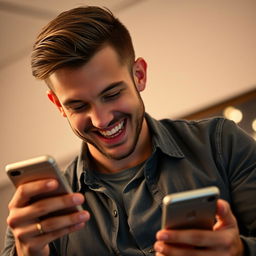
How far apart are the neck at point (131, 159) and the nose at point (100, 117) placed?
0.14 meters

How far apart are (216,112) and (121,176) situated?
0.82 metres

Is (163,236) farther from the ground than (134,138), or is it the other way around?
(134,138)

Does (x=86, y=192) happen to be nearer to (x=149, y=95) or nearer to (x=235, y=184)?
(x=235, y=184)

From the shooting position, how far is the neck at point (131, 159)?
1028mm

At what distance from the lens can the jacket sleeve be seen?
900 mm

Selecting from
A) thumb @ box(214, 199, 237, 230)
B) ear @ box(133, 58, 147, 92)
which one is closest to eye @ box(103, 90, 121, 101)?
ear @ box(133, 58, 147, 92)

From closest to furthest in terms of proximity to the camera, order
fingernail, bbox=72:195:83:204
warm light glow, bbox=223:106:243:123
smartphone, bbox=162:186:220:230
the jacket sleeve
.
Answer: smartphone, bbox=162:186:220:230 → fingernail, bbox=72:195:83:204 → the jacket sleeve → warm light glow, bbox=223:106:243:123

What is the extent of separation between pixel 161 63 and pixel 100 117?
35.9 inches

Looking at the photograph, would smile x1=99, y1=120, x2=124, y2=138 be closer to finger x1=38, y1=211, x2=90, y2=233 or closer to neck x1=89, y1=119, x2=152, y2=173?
neck x1=89, y1=119, x2=152, y2=173

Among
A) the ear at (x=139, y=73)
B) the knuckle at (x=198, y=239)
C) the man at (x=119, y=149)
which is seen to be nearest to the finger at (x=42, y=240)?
the man at (x=119, y=149)

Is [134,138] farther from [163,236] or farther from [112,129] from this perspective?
[163,236]

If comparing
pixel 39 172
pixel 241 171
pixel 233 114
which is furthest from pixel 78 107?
pixel 233 114

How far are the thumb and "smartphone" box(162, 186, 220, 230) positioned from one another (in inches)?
0.7

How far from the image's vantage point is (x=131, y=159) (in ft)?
3.37
